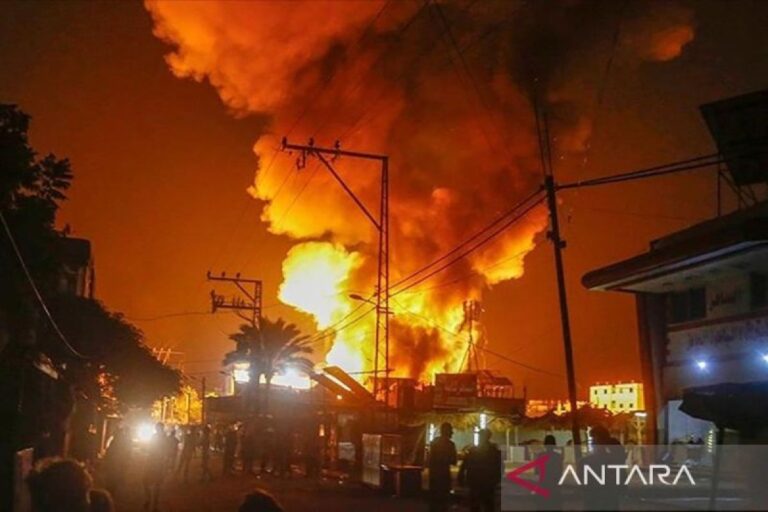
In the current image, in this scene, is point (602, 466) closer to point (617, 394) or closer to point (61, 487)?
point (61, 487)

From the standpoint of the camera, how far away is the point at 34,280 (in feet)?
54.2

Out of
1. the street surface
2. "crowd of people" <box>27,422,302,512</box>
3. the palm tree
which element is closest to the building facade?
the street surface

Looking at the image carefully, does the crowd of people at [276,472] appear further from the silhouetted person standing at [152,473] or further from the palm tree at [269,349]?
the palm tree at [269,349]

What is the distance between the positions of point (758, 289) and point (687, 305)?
9.93 ft

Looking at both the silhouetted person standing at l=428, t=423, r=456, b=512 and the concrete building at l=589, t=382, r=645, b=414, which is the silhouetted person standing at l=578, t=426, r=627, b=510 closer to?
the silhouetted person standing at l=428, t=423, r=456, b=512

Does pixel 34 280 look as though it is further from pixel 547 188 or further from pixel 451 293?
pixel 451 293

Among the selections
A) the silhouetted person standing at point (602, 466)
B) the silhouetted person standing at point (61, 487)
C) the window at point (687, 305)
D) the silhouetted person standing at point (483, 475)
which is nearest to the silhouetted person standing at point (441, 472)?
the silhouetted person standing at point (483, 475)

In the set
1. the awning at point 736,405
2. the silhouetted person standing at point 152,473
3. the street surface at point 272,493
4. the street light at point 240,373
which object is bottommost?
the street surface at point 272,493

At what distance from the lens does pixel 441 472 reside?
12859 mm

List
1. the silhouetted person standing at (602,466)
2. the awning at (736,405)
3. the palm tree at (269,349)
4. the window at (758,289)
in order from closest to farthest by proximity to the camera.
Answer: the silhouetted person standing at (602,466) → the awning at (736,405) → the window at (758,289) → the palm tree at (269,349)

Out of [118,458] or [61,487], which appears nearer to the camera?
[61,487]

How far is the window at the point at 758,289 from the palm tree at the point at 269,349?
33171 mm

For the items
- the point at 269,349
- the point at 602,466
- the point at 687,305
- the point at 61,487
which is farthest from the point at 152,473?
the point at 269,349

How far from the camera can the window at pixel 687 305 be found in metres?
22.0
